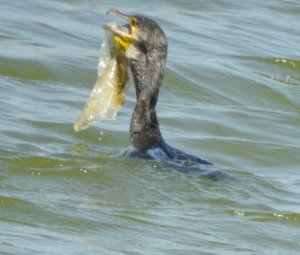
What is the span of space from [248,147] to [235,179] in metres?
1.90

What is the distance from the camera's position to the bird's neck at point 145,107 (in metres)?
10.6

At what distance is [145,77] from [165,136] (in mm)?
1593

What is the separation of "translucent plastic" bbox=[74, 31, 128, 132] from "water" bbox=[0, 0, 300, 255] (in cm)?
33

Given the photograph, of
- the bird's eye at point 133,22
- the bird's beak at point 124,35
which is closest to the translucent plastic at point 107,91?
the bird's beak at point 124,35

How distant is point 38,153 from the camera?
10.8m

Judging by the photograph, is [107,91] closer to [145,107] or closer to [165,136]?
[145,107]

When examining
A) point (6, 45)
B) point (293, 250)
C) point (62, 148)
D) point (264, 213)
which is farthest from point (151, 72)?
point (6, 45)

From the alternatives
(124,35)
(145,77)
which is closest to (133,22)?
(124,35)

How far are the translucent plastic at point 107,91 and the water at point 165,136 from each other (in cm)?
33

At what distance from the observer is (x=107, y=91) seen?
1082 cm

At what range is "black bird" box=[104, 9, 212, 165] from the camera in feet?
34.3

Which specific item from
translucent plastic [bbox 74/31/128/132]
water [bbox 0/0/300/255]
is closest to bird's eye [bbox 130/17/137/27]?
translucent plastic [bbox 74/31/128/132]

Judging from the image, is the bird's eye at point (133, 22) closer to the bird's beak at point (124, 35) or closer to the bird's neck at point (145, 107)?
the bird's beak at point (124, 35)

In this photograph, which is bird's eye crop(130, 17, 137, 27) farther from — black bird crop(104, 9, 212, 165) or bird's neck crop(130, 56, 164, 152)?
bird's neck crop(130, 56, 164, 152)
